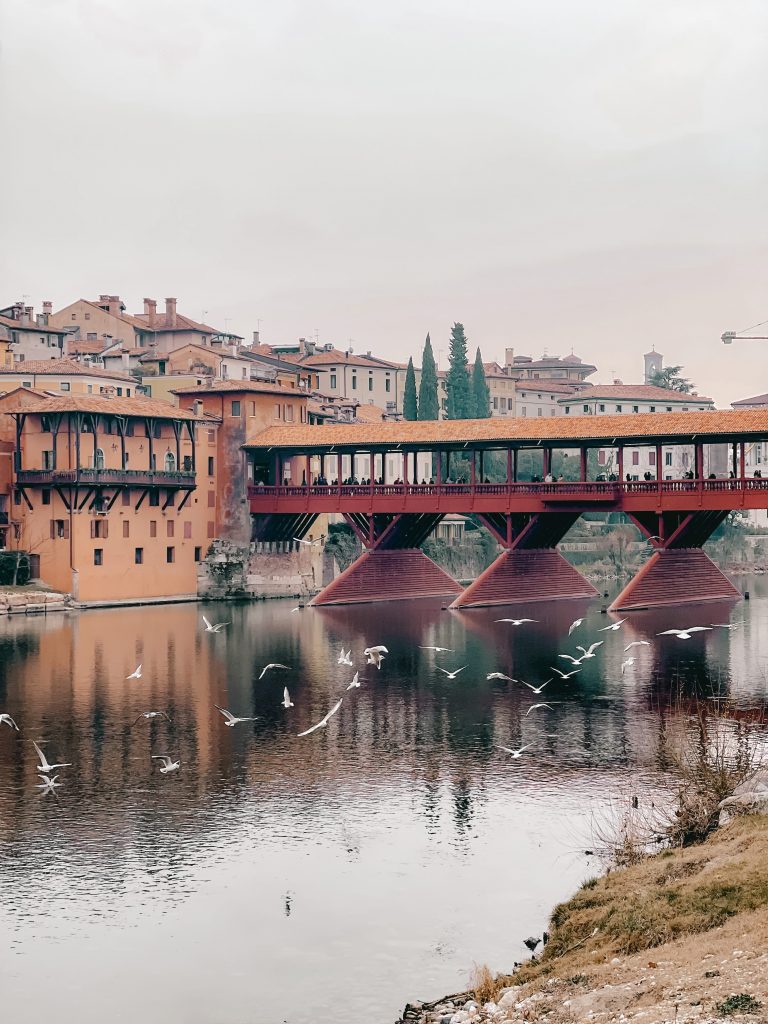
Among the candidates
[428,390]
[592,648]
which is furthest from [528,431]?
[428,390]

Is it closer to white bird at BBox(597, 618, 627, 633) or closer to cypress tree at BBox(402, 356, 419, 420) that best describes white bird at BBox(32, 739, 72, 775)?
white bird at BBox(597, 618, 627, 633)

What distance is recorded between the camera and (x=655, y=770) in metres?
36.2

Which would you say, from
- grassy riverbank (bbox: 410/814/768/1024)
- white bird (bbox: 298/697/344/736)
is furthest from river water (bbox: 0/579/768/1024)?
grassy riverbank (bbox: 410/814/768/1024)

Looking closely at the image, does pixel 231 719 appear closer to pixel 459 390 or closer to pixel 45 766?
pixel 45 766

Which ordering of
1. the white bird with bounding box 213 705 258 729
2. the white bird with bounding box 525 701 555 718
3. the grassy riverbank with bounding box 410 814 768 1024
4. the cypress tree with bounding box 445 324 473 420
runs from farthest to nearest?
the cypress tree with bounding box 445 324 473 420 < the white bird with bounding box 525 701 555 718 < the white bird with bounding box 213 705 258 729 < the grassy riverbank with bounding box 410 814 768 1024

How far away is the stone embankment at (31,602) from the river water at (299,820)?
18353 mm

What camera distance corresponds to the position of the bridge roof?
250 ft

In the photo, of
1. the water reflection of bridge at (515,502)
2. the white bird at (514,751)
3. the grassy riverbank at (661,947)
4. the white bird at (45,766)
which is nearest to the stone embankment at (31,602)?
the water reflection of bridge at (515,502)

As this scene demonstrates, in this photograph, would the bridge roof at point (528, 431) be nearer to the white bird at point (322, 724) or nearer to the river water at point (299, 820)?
the river water at point (299, 820)

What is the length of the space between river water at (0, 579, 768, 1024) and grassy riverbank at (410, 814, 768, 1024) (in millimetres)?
1358

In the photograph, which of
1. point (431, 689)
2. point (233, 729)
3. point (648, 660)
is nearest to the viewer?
point (233, 729)

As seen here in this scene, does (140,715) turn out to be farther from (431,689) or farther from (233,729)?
(431,689)

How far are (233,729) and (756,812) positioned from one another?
65.7ft

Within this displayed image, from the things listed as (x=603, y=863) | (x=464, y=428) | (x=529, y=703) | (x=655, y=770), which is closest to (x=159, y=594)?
(x=464, y=428)
